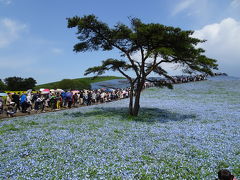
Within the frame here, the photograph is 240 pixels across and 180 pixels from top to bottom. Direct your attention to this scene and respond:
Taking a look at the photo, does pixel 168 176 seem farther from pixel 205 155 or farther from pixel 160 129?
pixel 160 129

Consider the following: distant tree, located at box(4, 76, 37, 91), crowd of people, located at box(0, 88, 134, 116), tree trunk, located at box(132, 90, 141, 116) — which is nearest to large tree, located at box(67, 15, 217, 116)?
tree trunk, located at box(132, 90, 141, 116)

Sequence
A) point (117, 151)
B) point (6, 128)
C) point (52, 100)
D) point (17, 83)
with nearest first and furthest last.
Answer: point (117, 151), point (6, 128), point (52, 100), point (17, 83)

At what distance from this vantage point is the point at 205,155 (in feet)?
29.8

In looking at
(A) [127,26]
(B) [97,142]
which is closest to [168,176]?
(B) [97,142]

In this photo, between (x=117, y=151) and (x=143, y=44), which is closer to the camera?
(x=117, y=151)

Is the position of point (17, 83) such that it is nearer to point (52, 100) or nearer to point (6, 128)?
point (52, 100)

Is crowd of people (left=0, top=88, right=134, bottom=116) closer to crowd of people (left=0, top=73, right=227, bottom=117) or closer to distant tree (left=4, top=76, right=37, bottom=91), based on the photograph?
crowd of people (left=0, top=73, right=227, bottom=117)

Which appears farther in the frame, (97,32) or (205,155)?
(97,32)

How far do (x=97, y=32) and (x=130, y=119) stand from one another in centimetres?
845

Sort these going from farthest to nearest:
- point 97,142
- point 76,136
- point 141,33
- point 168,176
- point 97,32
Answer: point 97,32
point 141,33
point 76,136
point 97,142
point 168,176

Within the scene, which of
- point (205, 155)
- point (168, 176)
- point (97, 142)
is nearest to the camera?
point (168, 176)

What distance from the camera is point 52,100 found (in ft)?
78.6

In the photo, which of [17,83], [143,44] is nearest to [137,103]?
[143,44]

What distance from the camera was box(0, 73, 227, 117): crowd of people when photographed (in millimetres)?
20016
